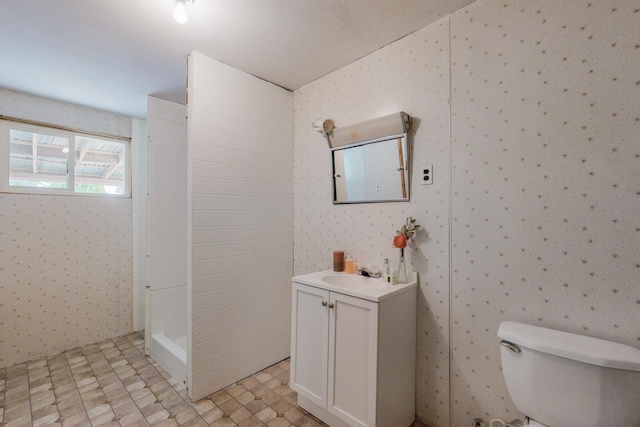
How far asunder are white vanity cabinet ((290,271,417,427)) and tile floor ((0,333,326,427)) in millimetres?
284

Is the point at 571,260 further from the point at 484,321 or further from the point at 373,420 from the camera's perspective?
the point at 373,420

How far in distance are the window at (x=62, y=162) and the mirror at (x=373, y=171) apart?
2.45 metres

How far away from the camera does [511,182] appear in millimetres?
1373

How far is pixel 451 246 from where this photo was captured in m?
1.57

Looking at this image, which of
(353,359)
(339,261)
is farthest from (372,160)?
(353,359)

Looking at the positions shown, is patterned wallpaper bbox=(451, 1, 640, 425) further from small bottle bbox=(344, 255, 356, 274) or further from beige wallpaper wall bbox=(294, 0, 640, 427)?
small bottle bbox=(344, 255, 356, 274)

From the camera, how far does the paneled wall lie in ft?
6.34

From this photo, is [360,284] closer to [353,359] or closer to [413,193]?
[353,359]

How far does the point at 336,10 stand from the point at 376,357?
186 cm

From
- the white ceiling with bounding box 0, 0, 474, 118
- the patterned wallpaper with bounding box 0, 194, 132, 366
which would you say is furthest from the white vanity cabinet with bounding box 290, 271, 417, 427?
the patterned wallpaper with bounding box 0, 194, 132, 366

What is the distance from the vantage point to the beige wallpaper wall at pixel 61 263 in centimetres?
237

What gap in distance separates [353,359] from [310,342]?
32 cm

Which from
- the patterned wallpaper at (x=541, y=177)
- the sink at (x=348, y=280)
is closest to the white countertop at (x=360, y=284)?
the sink at (x=348, y=280)

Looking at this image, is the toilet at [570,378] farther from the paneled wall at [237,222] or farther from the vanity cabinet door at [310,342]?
the paneled wall at [237,222]
